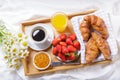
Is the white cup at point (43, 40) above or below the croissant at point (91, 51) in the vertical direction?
above

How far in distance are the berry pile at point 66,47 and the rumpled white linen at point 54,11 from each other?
7 centimetres

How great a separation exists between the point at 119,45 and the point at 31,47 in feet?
1.07

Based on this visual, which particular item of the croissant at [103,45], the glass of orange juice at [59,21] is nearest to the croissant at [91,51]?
the croissant at [103,45]

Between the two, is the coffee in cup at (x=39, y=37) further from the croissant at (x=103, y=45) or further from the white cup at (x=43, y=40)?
the croissant at (x=103, y=45)

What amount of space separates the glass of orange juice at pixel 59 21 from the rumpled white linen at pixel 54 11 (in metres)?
0.05

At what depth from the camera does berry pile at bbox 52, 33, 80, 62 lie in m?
1.05

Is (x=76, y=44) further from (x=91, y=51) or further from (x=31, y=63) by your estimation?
(x=31, y=63)

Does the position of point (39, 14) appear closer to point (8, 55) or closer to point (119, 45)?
point (8, 55)

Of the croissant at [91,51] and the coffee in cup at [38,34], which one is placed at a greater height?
the coffee in cup at [38,34]

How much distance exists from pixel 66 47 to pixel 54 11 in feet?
0.58

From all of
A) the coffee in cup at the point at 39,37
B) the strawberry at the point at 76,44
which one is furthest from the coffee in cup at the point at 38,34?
the strawberry at the point at 76,44

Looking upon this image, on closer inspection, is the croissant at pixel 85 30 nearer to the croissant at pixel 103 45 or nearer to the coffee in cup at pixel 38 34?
the croissant at pixel 103 45

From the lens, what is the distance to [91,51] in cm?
104

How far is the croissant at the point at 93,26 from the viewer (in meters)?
1.06
